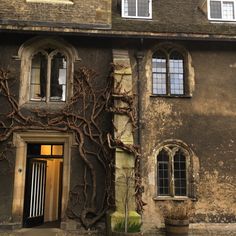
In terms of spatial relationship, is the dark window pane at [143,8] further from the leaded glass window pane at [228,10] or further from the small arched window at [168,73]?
the leaded glass window pane at [228,10]

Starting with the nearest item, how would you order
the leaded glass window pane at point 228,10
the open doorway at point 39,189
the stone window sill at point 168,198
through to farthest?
the stone window sill at point 168,198
the open doorway at point 39,189
the leaded glass window pane at point 228,10

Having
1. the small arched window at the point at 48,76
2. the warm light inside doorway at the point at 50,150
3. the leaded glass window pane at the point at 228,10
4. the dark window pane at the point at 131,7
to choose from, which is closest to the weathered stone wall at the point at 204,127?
the leaded glass window pane at the point at 228,10

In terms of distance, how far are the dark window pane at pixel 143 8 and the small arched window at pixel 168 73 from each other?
5.80 ft

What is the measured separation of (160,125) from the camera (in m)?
11.7

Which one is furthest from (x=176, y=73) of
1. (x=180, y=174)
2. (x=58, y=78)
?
(x=58, y=78)

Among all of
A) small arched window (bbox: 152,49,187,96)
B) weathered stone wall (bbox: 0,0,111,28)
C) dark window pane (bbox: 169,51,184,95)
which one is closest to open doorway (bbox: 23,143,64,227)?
small arched window (bbox: 152,49,187,96)

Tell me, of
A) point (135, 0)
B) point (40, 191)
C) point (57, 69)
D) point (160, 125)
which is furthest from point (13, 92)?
point (135, 0)

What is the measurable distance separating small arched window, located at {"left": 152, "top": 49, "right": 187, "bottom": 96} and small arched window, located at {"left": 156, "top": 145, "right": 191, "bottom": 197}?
6.70ft

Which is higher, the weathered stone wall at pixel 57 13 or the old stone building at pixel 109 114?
the weathered stone wall at pixel 57 13

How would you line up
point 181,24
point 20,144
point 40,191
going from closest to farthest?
point 20,144 < point 40,191 < point 181,24

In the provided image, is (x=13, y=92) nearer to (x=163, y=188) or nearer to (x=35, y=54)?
(x=35, y=54)

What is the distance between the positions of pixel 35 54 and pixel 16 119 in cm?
241

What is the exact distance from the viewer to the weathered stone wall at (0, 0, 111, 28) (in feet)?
39.0

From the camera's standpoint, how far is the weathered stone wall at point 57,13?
1188cm
